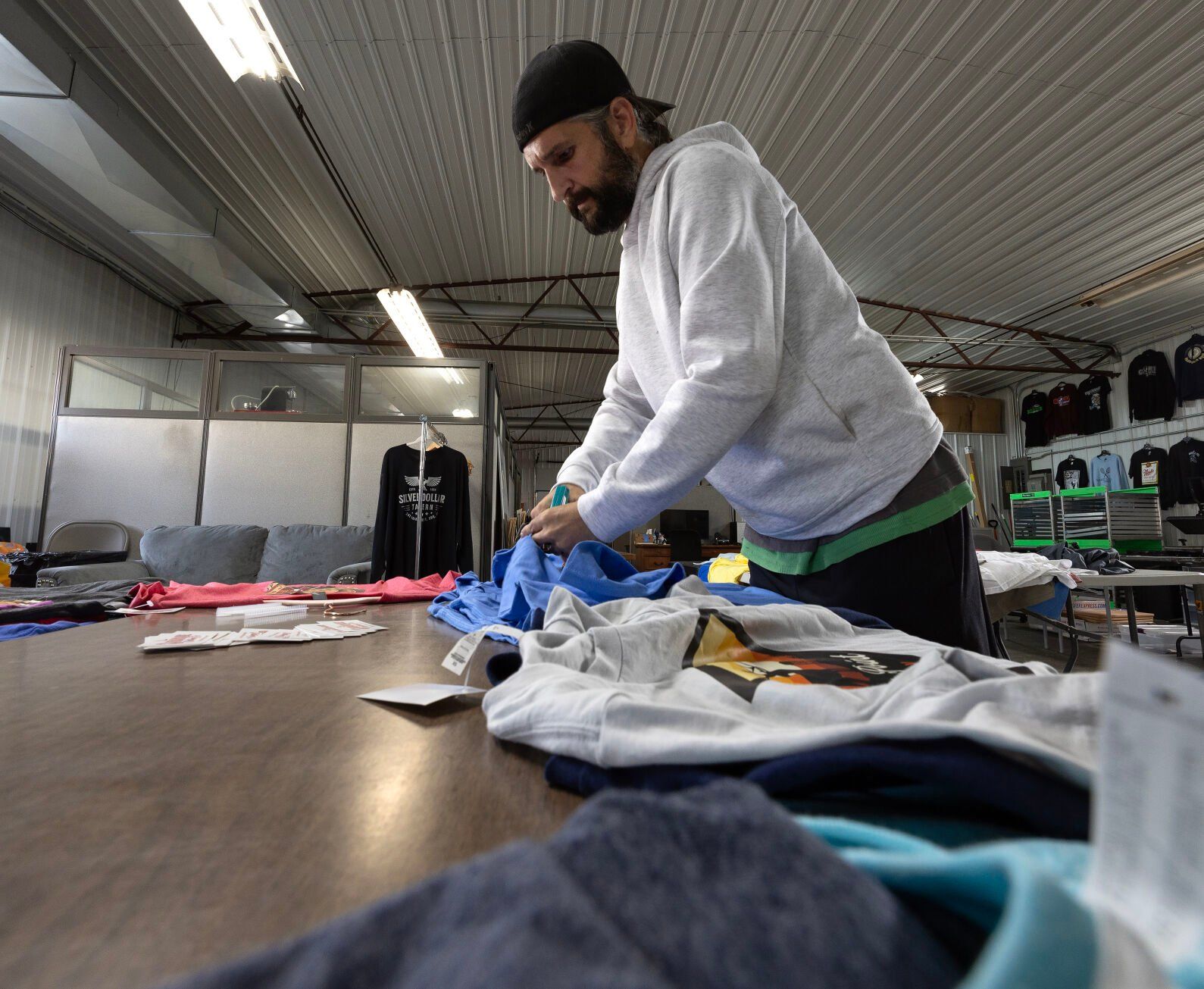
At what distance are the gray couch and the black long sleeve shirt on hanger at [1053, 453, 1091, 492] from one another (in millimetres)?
9394

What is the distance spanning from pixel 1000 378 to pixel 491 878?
11879 mm

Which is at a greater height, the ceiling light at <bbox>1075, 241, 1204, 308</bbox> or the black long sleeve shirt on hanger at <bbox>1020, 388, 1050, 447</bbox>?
the ceiling light at <bbox>1075, 241, 1204, 308</bbox>

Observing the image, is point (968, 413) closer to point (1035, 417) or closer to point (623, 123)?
point (1035, 417)

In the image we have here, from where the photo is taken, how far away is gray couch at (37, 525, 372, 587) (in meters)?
3.77

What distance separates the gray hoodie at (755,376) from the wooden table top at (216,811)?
1.54ft

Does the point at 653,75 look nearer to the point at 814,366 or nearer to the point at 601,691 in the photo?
the point at 814,366

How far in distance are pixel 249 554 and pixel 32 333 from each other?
3898mm

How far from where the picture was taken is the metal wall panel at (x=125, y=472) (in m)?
4.41

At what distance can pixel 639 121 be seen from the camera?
1.13 metres

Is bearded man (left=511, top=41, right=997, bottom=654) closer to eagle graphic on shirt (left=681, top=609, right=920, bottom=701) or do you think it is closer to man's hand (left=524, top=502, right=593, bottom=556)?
man's hand (left=524, top=502, right=593, bottom=556)

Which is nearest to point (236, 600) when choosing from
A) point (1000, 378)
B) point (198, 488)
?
point (198, 488)

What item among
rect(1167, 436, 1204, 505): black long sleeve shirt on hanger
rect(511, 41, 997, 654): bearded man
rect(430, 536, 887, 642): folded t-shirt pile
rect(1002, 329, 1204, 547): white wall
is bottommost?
rect(430, 536, 887, 642): folded t-shirt pile

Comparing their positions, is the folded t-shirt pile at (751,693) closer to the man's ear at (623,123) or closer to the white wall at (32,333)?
the man's ear at (623,123)

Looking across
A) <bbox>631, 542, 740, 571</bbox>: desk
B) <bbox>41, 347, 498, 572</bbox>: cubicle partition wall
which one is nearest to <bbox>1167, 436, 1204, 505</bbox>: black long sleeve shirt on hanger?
<bbox>631, 542, 740, 571</bbox>: desk
